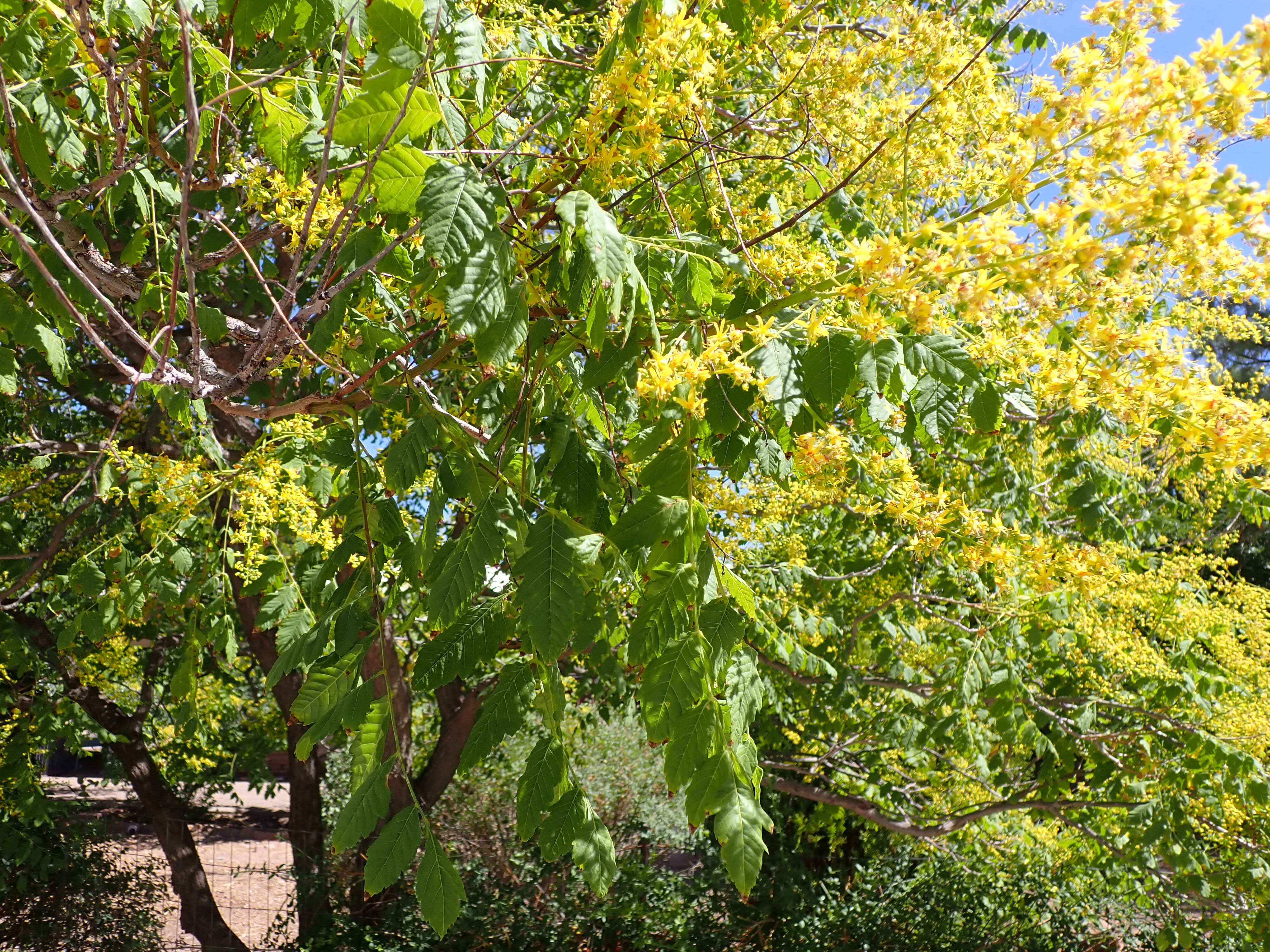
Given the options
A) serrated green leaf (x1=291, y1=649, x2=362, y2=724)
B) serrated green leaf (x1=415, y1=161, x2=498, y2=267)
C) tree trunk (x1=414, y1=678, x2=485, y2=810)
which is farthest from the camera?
tree trunk (x1=414, y1=678, x2=485, y2=810)

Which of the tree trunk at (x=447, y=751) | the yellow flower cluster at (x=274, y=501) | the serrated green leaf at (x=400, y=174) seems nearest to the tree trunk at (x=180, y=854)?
the tree trunk at (x=447, y=751)

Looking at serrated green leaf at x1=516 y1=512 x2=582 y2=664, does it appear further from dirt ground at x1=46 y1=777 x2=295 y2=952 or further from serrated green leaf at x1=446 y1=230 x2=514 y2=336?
dirt ground at x1=46 y1=777 x2=295 y2=952

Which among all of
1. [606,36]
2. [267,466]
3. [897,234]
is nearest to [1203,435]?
[897,234]

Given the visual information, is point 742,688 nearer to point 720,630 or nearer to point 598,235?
point 720,630

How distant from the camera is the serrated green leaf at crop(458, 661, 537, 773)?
146cm

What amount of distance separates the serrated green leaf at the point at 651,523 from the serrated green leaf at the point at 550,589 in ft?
0.27

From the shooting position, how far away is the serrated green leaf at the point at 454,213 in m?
1.22

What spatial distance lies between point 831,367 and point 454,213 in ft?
1.89

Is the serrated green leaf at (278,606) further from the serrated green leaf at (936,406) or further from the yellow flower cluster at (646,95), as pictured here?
the serrated green leaf at (936,406)

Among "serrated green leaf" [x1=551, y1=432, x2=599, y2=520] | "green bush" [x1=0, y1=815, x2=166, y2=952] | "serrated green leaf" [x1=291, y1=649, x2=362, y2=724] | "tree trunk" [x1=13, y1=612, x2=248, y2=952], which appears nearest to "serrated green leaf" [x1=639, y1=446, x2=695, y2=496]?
"serrated green leaf" [x1=551, y1=432, x2=599, y2=520]

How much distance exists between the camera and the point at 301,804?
21.0 feet

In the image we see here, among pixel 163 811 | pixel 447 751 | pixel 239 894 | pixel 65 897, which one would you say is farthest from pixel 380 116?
pixel 239 894

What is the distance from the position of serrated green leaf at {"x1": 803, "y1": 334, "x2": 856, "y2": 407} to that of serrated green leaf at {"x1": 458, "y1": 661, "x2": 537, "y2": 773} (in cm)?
66

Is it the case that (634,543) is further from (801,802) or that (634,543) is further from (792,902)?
(801,802)
